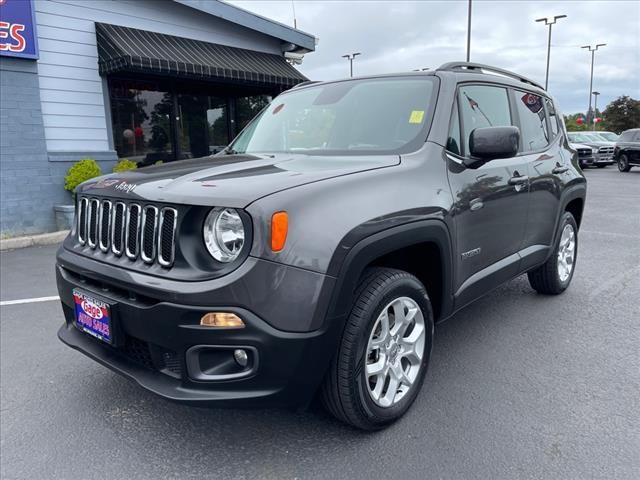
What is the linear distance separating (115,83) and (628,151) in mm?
18493

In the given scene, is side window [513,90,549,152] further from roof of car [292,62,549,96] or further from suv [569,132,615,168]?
suv [569,132,615,168]

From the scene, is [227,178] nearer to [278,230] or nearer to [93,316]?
[278,230]

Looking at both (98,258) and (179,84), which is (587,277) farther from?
(179,84)

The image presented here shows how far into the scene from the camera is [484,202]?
317 cm

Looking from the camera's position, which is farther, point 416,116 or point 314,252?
point 416,116

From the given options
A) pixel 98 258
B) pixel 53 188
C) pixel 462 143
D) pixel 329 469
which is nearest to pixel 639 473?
pixel 329 469

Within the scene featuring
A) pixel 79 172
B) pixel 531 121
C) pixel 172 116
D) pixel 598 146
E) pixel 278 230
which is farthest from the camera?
pixel 598 146

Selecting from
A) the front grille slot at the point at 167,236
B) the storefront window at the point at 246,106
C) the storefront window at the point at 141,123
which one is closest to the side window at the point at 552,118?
the front grille slot at the point at 167,236

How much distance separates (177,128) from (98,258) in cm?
887

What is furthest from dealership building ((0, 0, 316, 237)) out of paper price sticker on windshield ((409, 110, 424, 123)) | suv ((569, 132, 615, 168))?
suv ((569, 132, 615, 168))

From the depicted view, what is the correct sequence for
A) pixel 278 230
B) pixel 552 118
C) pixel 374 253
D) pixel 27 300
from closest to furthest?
pixel 278 230 → pixel 374 253 → pixel 552 118 → pixel 27 300

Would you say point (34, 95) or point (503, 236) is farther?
point (34, 95)

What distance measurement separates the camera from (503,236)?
11.4ft

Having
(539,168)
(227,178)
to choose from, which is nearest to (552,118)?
(539,168)
